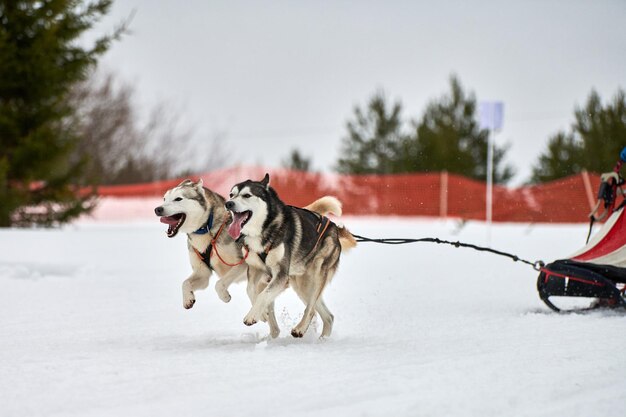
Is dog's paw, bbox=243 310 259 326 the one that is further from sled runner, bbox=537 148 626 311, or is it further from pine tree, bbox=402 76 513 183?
pine tree, bbox=402 76 513 183

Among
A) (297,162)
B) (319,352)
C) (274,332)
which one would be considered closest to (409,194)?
(274,332)

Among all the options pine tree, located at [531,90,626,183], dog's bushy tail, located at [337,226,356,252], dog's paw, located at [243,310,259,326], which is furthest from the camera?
pine tree, located at [531,90,626,183]

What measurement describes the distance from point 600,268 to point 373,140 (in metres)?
28.9

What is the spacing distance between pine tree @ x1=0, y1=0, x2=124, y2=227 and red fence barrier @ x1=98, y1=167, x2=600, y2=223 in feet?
12.5

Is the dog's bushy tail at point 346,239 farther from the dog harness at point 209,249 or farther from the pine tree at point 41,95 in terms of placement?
the pine tree at point 41,95

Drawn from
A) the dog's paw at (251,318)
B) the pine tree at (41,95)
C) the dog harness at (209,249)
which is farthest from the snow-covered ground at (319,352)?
the pine tree at (41,95)

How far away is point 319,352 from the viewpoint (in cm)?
473

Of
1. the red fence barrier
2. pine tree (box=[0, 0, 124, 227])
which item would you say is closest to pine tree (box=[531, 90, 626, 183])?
the red fence barrier

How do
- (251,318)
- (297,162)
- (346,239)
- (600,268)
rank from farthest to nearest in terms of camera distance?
(297,162) < (600,268) < (346,239) < (251,318)

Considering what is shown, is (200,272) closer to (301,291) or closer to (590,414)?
(301,291)

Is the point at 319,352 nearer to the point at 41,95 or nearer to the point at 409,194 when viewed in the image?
the point at 41,95

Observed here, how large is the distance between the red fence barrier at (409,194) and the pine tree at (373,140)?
601 inches

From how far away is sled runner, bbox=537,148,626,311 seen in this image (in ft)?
20.4

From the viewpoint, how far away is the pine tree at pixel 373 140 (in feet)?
114
